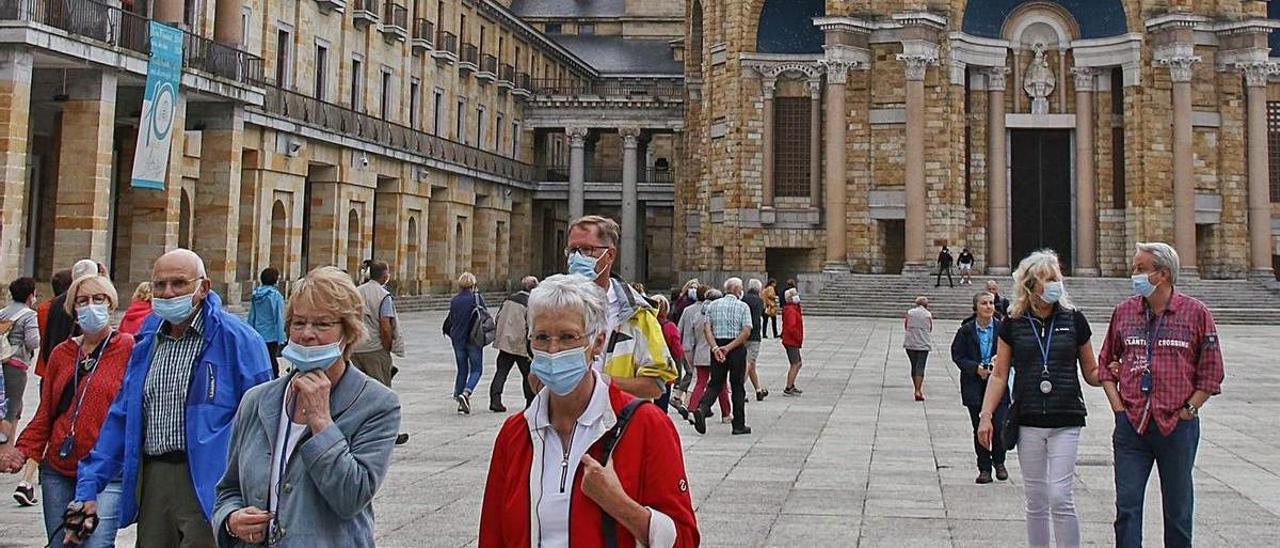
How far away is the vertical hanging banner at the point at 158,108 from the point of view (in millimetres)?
23406

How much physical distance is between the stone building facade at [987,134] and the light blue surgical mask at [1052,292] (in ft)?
117

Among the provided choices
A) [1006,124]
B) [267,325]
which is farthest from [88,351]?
[1006,124]

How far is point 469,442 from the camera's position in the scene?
36.6ft

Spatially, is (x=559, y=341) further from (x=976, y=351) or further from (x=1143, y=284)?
(x=976, y=351)

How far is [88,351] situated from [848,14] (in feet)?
130

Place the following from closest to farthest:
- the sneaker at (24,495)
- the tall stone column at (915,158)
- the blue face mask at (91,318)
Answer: the blue face mask at (91,318) → the sneaker at (24,495) → the tall stone column at (915,158)

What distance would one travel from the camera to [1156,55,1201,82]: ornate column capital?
131 feet

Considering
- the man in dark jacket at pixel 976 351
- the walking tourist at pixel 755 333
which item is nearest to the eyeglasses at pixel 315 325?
the man in dark jacket at pixel 976 351

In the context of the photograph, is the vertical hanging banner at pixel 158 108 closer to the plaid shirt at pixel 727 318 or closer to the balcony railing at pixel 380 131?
the balcony railing at pixel 380 131

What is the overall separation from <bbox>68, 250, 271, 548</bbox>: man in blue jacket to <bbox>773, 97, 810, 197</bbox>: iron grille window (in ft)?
133

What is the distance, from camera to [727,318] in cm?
1232

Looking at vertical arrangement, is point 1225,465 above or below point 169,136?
below

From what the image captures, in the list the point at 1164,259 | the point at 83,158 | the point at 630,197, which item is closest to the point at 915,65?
the point at 630,197

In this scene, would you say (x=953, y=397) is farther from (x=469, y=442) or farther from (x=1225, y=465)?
(x=469, y=442)
